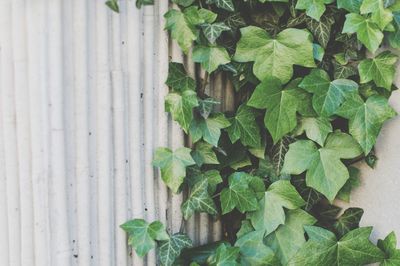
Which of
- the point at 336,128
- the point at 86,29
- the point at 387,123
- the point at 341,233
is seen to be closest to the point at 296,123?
the point at 336,128

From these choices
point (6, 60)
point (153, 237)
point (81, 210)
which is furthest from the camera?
point (153, 237)

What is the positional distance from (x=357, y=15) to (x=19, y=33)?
1027mm

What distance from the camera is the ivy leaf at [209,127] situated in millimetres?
1826

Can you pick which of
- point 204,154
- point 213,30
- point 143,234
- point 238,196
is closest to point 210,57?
point 213,30

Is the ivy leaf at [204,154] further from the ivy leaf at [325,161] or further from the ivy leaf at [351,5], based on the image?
the ivy leaf at [351,5]

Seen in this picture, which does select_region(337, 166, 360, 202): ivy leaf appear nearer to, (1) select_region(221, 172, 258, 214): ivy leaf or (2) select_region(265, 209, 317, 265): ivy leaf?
(2) select_region(265, 209, 317, 265): ivy leaf

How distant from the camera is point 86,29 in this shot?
1.63 metres

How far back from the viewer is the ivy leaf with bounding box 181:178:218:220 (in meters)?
1.83

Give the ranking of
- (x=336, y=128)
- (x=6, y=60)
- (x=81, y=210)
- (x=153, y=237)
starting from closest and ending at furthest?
(x=6, y=60) → (x=81, y=210) → (x=153, y=237) → (x=336, y=128)

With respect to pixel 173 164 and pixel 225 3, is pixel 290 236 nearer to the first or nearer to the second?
pixel 173 164

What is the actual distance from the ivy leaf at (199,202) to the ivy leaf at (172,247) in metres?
0.07

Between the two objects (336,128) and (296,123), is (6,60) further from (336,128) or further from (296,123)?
(336,128)

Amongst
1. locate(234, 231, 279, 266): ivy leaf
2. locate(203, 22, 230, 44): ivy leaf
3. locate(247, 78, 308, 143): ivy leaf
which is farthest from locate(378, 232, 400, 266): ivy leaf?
locate(203, 22, 230, 44): ivy leaf

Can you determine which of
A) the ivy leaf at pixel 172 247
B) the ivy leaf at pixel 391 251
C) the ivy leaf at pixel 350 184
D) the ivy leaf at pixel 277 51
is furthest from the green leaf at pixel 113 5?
the ivy leaf at pixel 391 251
